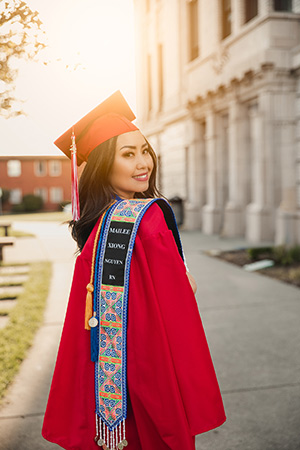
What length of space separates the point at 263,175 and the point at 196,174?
15.3 feet

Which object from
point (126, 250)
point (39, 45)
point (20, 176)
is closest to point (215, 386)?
point (126, 250)

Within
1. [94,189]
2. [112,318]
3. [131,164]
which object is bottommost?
[112,318]

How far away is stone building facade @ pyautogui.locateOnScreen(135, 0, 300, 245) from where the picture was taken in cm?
1183

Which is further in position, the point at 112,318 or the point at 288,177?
the point at 288,177

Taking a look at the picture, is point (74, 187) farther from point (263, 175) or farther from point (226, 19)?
point (226, 19)

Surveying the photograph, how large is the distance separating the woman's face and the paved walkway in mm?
1742

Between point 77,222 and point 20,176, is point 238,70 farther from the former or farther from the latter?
point 20,176

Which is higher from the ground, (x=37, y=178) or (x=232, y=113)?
(x=232, y=113)

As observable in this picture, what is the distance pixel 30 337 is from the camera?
201 inches

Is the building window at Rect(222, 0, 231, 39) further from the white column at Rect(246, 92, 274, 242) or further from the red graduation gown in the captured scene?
the red graduation gown

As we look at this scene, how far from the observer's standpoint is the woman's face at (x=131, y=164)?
2275 millimetres

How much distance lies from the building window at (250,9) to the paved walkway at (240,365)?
27.0ft

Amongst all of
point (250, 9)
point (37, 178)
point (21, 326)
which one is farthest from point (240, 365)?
point (37, 178)

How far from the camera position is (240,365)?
168 inches
